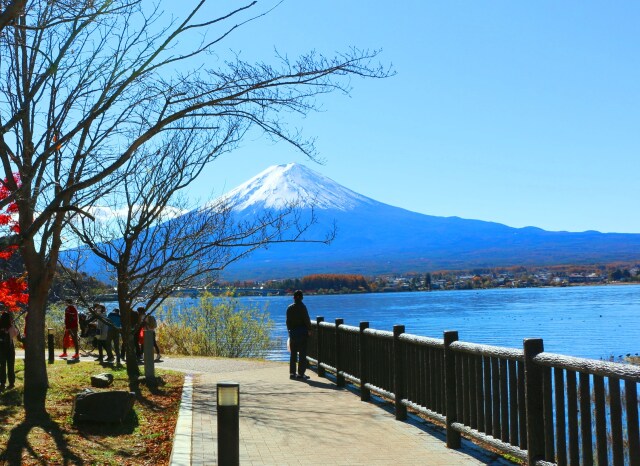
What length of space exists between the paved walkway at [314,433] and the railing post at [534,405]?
1.38 meters

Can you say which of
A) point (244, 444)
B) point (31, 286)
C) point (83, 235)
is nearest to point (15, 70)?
point (31, 286)

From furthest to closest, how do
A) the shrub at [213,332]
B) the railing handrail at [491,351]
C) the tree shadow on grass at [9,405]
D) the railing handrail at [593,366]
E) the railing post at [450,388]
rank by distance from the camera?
1. the shrub at [213,332]
2. the tree shadow on grass at [9,405]
3. the railing post at [450,388]
4. the railing handrail at [491,351]
5. the railing handrail at [593,366]

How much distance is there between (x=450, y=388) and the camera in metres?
9.85

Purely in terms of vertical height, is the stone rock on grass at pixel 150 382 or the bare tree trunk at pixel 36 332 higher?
the bare tree trunk at pixel 36 332

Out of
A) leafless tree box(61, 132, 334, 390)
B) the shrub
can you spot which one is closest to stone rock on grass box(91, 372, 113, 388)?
leafless tree box(61, 132, 334, 390)

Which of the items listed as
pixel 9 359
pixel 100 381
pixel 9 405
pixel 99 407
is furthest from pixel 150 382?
pixel 99 407

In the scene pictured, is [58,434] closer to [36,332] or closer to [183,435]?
[183,435]

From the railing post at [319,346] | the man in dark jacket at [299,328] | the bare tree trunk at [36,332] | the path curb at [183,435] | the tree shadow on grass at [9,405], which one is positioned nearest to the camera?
the path curb at [183,435]

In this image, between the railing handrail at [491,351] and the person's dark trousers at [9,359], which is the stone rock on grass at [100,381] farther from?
the railing handrail at [491,351]

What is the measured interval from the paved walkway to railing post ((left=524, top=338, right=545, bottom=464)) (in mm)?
1383

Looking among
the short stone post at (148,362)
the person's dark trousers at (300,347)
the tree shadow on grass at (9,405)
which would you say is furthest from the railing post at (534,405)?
the person's dark trousers at (300,347)

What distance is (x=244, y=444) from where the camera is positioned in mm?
10188

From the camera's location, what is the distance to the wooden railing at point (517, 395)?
255 inches

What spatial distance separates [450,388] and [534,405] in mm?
2170
